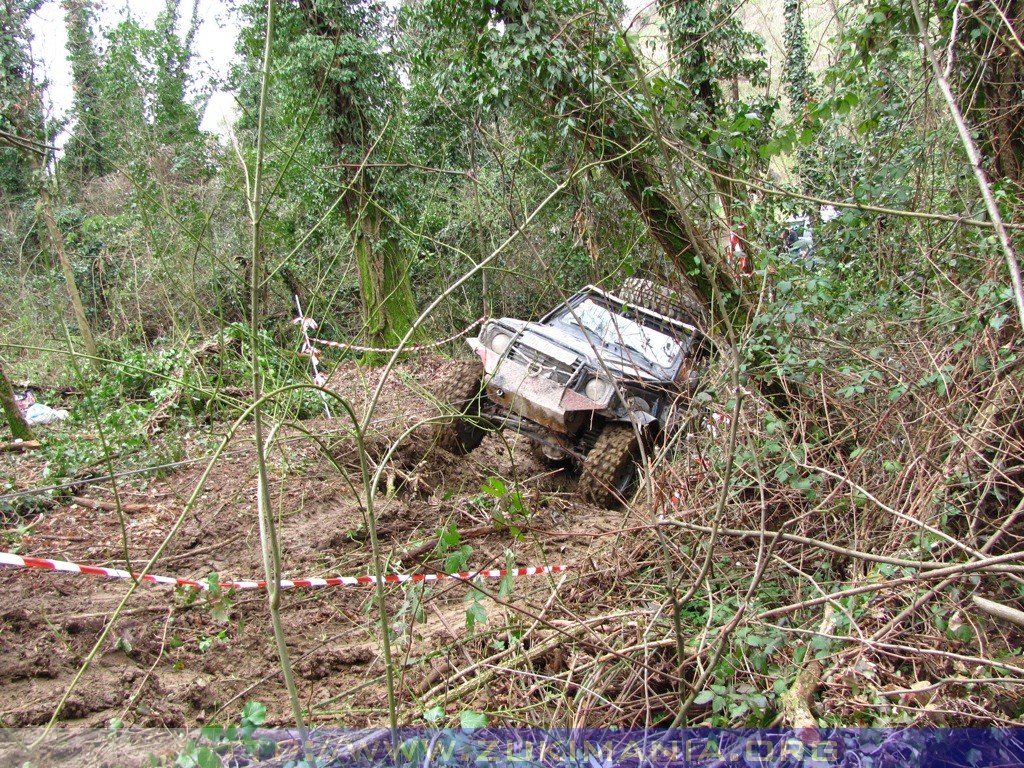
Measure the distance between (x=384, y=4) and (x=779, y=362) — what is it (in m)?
9.73

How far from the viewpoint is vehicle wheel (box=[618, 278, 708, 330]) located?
507 centimetres

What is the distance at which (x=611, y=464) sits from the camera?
556 cm

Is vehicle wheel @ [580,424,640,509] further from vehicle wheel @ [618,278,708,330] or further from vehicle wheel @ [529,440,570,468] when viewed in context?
vehicle wheel @ [618,278,708,330]

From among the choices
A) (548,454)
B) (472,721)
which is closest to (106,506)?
(548,454)

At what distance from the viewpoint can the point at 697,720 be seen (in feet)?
8.73

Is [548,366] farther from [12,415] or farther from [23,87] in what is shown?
[23,87]

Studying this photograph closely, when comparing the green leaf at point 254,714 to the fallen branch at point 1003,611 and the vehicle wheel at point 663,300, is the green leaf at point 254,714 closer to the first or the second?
the fallen branch at point 1003,611

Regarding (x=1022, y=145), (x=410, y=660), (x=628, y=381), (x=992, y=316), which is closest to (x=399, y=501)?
(x=628, y=381)

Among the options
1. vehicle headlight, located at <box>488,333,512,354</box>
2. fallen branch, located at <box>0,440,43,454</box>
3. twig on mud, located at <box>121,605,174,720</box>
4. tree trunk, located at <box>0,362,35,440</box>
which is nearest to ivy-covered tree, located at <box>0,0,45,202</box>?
tree trunk, located at <box>0,362,35,440</box>

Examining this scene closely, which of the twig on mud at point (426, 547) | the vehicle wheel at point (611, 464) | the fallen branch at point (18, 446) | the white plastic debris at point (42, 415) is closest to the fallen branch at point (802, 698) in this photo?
the twig on mud at point (426, 547)

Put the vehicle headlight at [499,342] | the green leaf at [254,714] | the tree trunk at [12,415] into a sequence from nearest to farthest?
the green leaf at [254,714] < the vehicle headlight at [499,342] < the tree trunk at [12,415]

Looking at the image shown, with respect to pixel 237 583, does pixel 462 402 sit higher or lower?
higher

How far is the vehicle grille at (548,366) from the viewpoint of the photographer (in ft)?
18.6

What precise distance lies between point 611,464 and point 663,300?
128 cm
